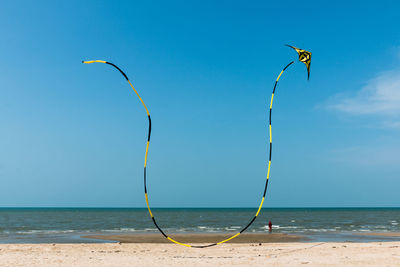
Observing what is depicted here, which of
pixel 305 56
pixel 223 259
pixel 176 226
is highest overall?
pixel 305 56

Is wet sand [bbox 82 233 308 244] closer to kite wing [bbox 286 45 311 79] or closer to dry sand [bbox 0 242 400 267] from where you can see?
dry sand [bbox 0 242 400 267]

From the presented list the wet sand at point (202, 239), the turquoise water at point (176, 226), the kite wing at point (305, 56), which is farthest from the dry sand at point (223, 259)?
the turquoise water at point (176, 226)

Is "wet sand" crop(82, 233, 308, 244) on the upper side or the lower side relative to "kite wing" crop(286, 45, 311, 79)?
Result: lower

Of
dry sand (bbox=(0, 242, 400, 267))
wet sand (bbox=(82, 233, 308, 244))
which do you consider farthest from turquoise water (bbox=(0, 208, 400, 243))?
dry sand (bbox=(0, 242, 400, 267))

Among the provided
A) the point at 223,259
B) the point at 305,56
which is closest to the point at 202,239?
the point at 223,259

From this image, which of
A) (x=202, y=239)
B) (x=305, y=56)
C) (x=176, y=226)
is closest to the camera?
(x=305, y=56)

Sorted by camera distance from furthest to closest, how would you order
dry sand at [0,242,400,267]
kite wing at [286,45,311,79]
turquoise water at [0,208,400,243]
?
turquoise water at [0,208,400,243], dry sand at [0,242,400,267], kite wing at [286,45,311,79]

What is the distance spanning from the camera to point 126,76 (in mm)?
12984

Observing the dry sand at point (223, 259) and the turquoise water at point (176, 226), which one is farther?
the turquoise water at point (176, 226)

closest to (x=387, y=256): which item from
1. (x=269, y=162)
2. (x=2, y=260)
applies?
(x=269, y=162)

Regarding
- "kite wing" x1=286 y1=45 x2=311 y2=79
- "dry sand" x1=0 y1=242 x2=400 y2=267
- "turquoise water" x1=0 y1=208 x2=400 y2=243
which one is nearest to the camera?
"kite wing" x1=286 y1=45 x2=311 y2=79

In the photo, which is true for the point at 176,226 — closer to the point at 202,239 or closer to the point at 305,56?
the point at 202,239

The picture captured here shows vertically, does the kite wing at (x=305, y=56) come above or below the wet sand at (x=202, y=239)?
above

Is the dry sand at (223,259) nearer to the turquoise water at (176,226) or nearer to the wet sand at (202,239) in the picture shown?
the wet sand at (202,239)
